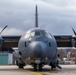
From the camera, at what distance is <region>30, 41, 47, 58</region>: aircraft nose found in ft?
62.0

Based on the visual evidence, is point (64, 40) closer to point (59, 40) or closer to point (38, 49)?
point (59, 40)

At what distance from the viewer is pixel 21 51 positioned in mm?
21047

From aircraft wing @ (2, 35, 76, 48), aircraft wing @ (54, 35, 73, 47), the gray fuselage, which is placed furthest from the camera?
aircraft wing @ (2, 35, 76, 48)

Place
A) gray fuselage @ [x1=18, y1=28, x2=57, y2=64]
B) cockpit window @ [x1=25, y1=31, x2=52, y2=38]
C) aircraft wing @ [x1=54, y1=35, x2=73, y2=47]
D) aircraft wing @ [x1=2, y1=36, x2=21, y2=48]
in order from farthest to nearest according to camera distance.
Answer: aircraft wing @ [x1=2, y1=36, x2=21, y2=48] → aircraft wing @ [x1=54, y1=35, x2=73, y2=47] → cockpit window @ [x1=25, y1=31, x2=52, y2=38] → gray fuselage @ [x1=18, y1=28, x2=57, y2=64]

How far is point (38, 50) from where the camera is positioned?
1888 cm

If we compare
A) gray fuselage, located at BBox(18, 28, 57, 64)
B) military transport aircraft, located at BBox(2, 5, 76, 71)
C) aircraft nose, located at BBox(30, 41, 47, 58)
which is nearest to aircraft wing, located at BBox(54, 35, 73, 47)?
military transport aircraft, located at BBox(2, 5, 76, 71)

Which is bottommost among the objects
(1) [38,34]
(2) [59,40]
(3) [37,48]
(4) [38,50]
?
(4) [38,50]

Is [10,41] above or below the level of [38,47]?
above

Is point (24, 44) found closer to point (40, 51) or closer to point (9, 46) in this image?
point (40, 51)

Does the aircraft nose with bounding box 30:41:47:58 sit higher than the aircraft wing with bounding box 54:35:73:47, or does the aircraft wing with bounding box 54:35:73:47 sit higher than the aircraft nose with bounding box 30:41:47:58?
the aircraft wing with bounding box 54:35:73:47

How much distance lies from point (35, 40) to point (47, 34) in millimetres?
1396

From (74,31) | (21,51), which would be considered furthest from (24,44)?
(74,31)

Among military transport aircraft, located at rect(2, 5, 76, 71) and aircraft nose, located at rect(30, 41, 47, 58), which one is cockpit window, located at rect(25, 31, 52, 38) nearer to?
military transport aircraft, located at rect(2, 5, 76, 71)

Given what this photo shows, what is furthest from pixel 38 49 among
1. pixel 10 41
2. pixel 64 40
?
pixel 10 41
